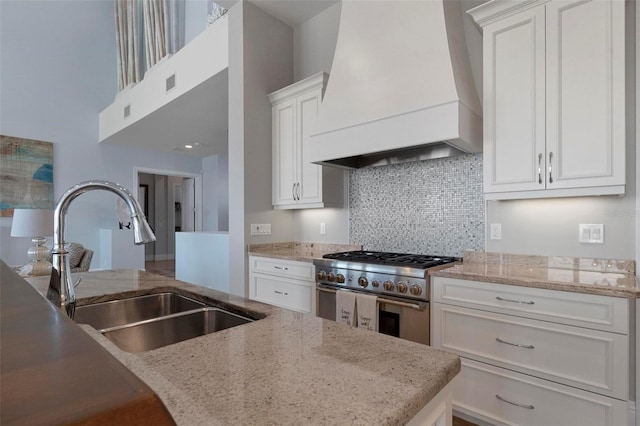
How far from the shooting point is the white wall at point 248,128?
3244 mm

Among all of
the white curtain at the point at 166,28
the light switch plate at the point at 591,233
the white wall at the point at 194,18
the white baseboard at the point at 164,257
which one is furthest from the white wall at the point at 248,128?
the white baseboard at the point at 164,257

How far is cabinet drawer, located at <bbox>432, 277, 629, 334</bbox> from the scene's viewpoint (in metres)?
1.59

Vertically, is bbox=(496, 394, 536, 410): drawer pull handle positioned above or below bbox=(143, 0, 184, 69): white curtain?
below

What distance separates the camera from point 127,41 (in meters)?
6.55

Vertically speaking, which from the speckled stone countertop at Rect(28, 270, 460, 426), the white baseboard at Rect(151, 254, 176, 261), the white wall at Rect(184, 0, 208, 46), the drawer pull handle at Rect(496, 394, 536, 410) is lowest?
the white baseboard at Rect(151, 254, 176, 261)

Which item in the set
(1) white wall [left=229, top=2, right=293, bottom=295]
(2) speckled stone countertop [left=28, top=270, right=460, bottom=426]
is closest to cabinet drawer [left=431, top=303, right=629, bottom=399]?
(2) speckled stone countertop [left=28, top=270, right=460, bottom=426]

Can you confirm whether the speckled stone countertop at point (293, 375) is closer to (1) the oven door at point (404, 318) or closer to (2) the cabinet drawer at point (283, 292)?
(1) the oven door at point (404, 318)

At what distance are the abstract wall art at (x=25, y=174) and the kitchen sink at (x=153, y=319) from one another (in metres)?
5.57

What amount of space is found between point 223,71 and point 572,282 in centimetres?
335

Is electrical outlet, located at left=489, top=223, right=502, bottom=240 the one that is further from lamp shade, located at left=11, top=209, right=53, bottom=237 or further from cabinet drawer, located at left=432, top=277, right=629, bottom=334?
lamp shade, located at left=11, top=209, right=53, bottom=237

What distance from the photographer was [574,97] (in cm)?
190

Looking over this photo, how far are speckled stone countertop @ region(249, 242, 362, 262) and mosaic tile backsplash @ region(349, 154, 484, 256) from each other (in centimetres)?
19

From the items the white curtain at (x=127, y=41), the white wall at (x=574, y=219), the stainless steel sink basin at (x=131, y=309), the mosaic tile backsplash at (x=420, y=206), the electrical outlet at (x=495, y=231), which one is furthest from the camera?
the white curtain at (x=127, y=41)

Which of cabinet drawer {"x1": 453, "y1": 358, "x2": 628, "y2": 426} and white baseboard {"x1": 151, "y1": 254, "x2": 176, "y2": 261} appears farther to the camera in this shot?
white baseboard {"x1": 151, "y1": 254, "x2": 176, "y2": 261}
